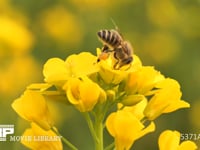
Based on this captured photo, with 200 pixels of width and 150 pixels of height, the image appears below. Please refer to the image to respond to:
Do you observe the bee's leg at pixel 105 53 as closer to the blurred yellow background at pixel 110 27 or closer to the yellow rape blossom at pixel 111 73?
the yellow rape blossom at pixel 111 73

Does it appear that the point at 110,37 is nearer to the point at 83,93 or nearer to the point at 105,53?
the point at 105,53

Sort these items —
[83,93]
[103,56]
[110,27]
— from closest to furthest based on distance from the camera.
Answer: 1. [83,93]
2. [103,56]
3. [110,27]

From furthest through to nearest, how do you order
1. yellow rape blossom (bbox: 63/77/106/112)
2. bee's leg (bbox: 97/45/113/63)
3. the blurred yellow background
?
the blurred yellow background < bee's leg (bbox: 97/45/113/63) < yellow rape blossom (bbox: 63/77/106/112)

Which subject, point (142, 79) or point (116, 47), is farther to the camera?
point (116, 47)

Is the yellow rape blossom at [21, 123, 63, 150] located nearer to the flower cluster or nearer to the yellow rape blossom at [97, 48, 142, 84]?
the flower cluster

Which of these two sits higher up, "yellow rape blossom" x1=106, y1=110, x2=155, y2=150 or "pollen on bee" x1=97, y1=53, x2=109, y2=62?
"pollen on bee" x1=97, y1=53, x2=109, y2=62

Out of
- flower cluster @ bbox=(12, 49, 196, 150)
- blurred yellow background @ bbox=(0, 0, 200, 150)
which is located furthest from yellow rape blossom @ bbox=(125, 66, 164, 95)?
blurred yellow background @ bbox=(0, 0, 200, 150)

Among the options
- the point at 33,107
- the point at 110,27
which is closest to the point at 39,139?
the point at 33,107

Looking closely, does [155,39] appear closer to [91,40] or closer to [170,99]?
[91,40]
